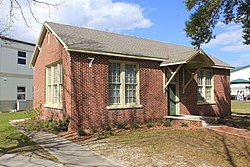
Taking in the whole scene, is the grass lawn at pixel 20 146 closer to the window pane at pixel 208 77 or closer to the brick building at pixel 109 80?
the brick building at pixel 109 80

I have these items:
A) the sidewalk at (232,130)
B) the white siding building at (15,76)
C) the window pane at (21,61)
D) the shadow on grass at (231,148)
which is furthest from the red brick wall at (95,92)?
the window pane at (21,61)

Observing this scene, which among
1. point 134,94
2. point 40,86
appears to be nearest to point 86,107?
point 134,94

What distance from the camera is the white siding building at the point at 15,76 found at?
73.9 ft

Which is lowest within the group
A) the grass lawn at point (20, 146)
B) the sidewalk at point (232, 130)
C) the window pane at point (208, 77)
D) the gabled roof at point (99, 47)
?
the sidewalk at point (232, 130)

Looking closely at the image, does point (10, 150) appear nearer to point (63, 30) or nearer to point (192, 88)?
point (63, 30)

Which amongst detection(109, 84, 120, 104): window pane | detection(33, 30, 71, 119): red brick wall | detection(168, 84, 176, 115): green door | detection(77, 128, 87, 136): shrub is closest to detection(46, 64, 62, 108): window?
detection(33, 30, 71, 119): red brick wall

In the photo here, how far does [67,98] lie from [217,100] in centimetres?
1167

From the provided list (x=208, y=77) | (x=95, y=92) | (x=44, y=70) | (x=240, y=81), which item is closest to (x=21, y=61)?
(x=44, y=70)

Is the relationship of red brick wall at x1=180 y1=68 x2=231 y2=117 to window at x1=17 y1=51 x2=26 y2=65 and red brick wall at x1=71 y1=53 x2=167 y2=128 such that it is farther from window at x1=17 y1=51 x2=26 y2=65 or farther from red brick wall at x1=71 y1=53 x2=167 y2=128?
window at x1=17 y1=51 x2=26 y2=65

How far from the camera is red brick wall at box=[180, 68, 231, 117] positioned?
15.8m

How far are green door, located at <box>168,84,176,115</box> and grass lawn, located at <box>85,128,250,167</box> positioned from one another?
A: 4.36 metres

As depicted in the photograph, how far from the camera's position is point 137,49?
47.1ft

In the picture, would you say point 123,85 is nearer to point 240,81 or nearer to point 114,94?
point 114,94

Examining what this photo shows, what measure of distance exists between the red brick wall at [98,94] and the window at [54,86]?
71.4 inches
